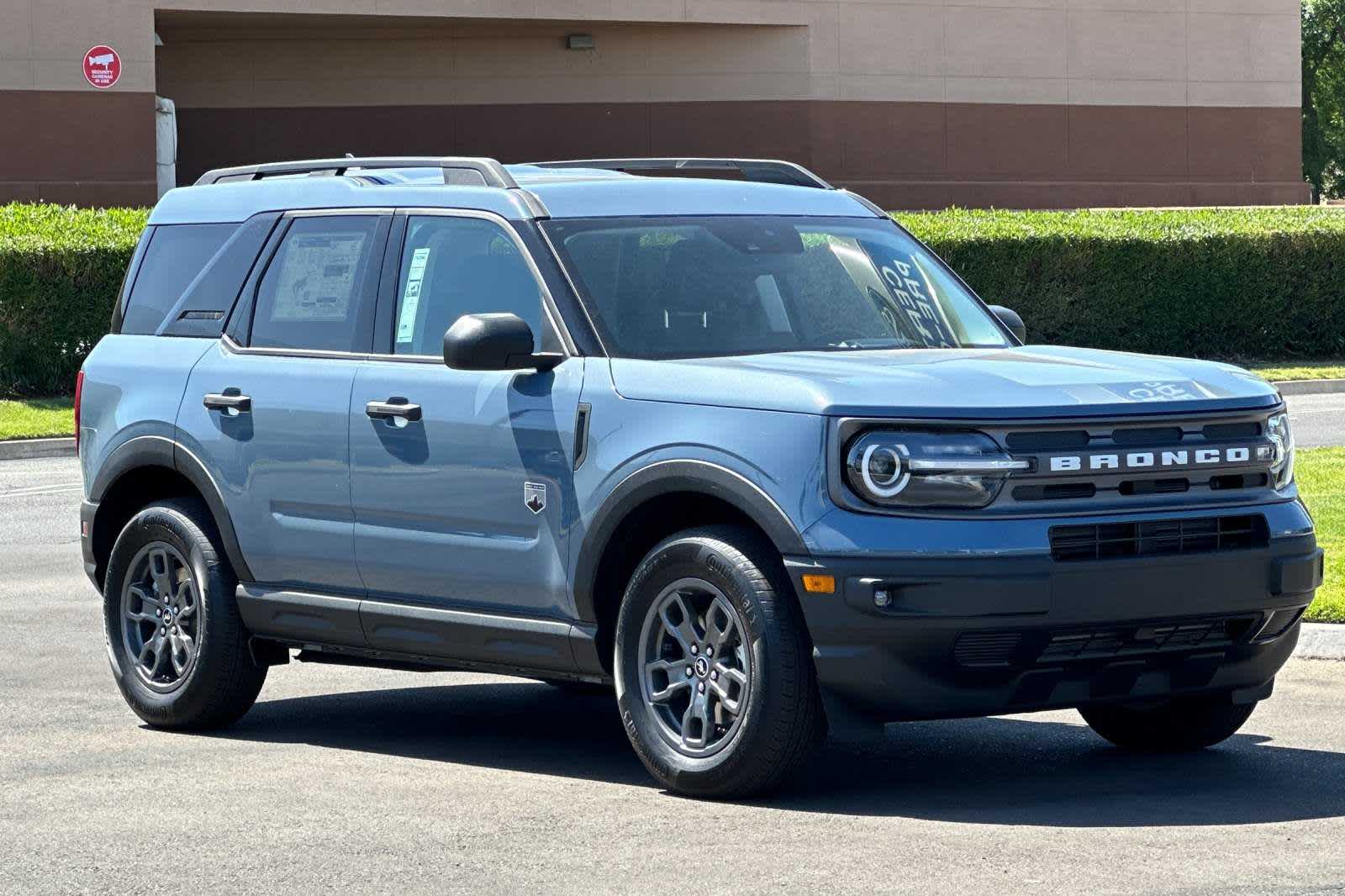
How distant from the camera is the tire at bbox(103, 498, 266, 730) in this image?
27.2 ft

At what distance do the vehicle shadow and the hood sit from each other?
1.17 meters

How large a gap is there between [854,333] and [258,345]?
2249mm

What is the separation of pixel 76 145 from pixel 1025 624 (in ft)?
110

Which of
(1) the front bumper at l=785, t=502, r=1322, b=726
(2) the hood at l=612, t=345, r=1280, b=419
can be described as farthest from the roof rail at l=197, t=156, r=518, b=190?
(1) the front bumper at l=785, t=502, r=1322, b=726

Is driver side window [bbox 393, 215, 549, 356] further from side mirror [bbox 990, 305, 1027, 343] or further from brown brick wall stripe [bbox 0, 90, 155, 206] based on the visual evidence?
brown brick wall stripe [bbox 0, 90, 155, 206]

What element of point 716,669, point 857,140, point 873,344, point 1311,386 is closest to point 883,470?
point 716,669

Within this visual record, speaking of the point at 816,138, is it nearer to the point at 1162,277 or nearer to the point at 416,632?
the point at 1162,277

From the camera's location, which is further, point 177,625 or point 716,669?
point 177,625

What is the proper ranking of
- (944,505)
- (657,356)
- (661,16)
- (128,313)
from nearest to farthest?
(944,505) → (657,356) → (128,313) → (661,16)

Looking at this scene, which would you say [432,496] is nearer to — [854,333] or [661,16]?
[854,333]

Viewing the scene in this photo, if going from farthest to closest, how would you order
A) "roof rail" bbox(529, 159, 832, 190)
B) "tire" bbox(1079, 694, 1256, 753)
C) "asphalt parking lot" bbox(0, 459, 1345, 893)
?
"roof rail" bbox(529, 159, 832, 190) → "tire" bbox(1079, 694, 1256, 753) → "asphalt parking lot" bbox(0, 459, 1345, 893)

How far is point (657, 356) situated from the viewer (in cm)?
725

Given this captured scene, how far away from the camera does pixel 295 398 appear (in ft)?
26.2

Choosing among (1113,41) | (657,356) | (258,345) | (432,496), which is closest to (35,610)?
(258,345)
